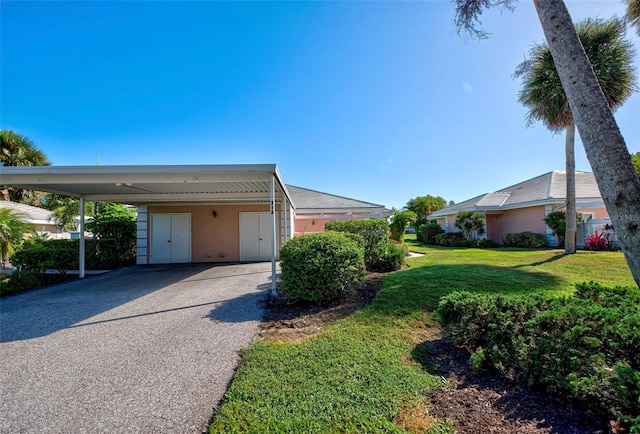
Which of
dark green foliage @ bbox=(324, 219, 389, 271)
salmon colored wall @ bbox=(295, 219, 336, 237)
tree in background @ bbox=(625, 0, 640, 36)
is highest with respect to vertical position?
tree in background @ bbox=(625, 0, 640, 36)

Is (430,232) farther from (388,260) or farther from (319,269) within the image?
(319,269)

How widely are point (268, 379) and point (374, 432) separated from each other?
120 cm

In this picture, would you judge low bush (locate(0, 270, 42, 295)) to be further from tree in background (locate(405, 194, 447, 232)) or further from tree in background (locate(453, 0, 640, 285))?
tree in background (locate(405, 194, 447, 232))

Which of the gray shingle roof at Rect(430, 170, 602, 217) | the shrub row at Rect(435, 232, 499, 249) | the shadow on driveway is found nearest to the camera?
the shadow on driveway

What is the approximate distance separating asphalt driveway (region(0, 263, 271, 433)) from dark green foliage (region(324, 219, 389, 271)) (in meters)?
3.14

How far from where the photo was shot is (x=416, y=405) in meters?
2.30

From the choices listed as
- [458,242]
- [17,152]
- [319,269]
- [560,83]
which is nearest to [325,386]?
[319,269]

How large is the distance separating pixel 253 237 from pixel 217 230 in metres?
1.76

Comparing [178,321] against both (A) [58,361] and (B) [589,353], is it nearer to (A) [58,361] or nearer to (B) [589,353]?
(A) [58,361]

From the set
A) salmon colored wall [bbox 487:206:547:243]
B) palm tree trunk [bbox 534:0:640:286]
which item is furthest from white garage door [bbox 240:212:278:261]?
salmon colored wall [bbox 487:206:547:243]

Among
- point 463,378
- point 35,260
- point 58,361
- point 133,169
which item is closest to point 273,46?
point 133,169

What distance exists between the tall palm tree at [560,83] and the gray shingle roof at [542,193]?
496cm

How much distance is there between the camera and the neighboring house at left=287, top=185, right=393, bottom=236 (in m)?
15.4

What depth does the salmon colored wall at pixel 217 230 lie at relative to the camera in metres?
12.7
